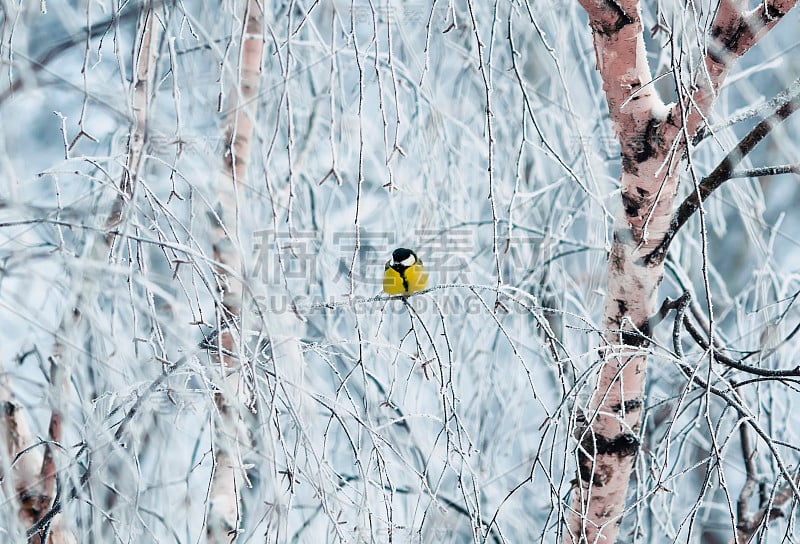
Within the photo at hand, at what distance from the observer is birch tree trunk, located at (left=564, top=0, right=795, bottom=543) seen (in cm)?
134

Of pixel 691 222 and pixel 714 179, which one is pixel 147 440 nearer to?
pixel 714 179

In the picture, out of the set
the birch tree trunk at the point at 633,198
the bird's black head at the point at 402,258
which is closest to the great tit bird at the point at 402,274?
the bird's black head at the point at 402,258

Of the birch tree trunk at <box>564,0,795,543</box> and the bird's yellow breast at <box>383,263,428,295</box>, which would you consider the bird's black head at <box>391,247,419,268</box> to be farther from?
the birch tree trunk at <box>564,0,795,543</box>

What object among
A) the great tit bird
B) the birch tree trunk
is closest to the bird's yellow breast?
the great tit bird

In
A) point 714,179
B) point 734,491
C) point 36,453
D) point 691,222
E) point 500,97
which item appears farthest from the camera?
point 734,491

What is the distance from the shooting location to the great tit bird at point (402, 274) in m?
2.67

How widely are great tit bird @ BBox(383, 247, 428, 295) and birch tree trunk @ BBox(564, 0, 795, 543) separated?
106 centimetres

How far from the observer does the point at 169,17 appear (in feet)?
3.30

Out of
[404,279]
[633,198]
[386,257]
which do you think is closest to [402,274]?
[404,279]

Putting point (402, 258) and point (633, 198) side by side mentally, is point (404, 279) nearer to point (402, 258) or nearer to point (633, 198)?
point (402, 258)

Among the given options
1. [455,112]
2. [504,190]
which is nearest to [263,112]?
[455,112]

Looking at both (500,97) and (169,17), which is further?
(500,97)

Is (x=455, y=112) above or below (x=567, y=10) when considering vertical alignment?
below

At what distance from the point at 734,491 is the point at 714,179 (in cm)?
356
